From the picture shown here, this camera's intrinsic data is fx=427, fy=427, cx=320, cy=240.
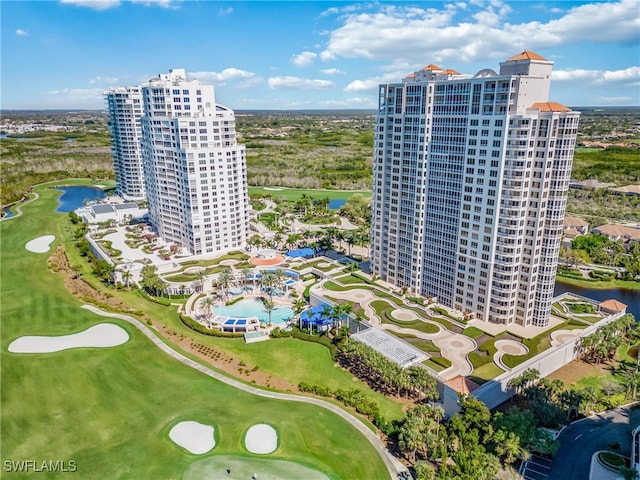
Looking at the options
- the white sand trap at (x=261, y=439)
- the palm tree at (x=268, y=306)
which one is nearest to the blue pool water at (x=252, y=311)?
the palm tree at (x=268, y=306)

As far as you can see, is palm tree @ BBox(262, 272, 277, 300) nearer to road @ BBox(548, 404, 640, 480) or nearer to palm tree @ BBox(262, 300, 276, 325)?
palm tree @ BBox(262, 300, 276, 325)

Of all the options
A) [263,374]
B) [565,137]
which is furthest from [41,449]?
[565,137]

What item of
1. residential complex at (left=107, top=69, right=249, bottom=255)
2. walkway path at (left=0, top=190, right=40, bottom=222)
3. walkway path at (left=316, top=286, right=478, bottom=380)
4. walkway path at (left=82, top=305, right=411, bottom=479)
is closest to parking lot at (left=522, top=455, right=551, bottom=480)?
walkway path at (left=82, top=305, right=411, bottom=479)

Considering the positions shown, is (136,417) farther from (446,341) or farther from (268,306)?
(446,341)

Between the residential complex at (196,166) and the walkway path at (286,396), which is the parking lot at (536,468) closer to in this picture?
the walkway path at (286,396)

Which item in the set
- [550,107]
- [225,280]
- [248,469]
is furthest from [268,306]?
[550,107]
